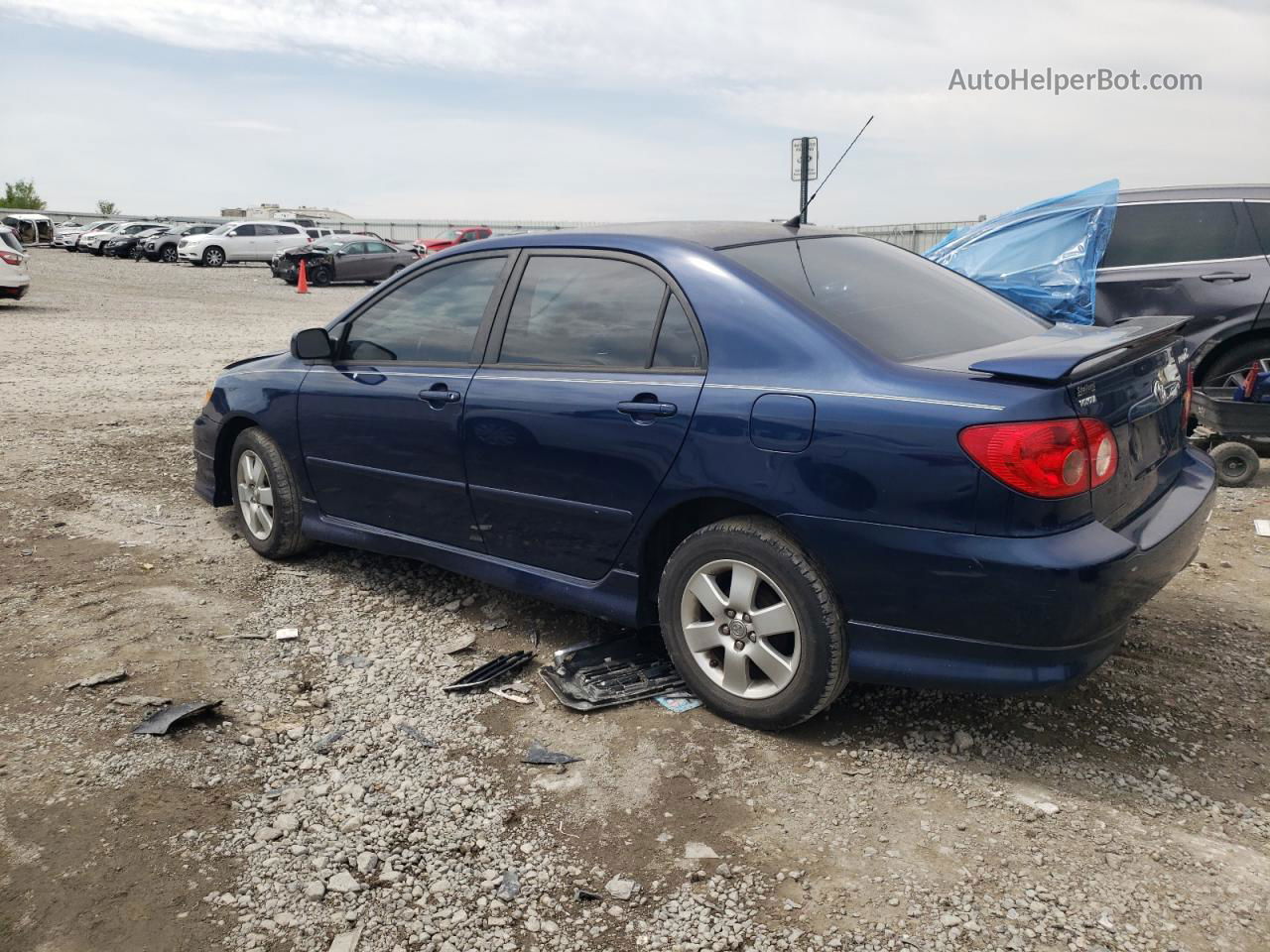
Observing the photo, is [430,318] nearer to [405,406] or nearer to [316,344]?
[405,406]

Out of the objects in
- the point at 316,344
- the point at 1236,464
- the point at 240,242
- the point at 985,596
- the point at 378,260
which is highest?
the point at 240,242

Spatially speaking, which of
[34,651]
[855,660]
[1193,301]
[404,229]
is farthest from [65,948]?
[404,229]

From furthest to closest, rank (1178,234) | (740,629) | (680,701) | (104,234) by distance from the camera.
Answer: (104,234) < (1178,234) < (680,701) < (740,629)

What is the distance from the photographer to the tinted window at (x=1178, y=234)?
745cm

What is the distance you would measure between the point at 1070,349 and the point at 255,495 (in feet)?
12.8

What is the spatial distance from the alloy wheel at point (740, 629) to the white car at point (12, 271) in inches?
756

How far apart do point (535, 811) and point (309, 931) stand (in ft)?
2.44

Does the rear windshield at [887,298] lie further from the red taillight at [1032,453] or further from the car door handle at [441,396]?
the car door handle at [441,396]

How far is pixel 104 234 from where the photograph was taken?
40.8 m

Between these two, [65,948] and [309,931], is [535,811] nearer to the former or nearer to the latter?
[309,931]

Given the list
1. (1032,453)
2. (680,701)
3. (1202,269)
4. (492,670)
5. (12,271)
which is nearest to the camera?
(1032,453)

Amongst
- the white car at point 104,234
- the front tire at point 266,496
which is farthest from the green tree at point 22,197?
the front tire at point 266,496

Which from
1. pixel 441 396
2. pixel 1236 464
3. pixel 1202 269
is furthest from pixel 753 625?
pixel 1202 269

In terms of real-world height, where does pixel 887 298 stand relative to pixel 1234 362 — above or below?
above
